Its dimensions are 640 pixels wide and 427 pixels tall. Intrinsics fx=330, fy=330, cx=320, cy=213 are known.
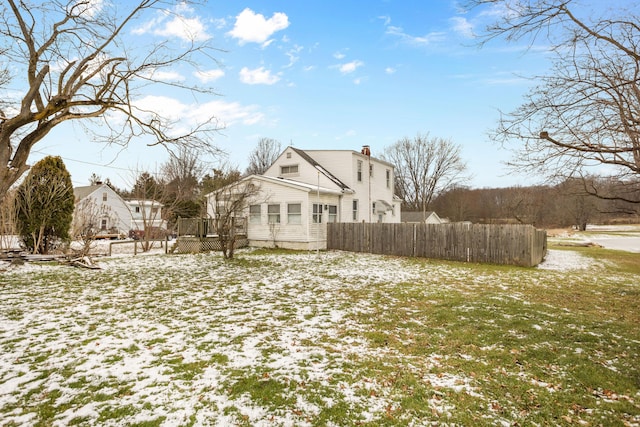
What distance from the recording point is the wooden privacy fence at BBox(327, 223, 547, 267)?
1415 centimetres

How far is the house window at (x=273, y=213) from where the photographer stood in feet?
62.2

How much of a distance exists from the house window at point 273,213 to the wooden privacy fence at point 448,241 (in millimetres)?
3017

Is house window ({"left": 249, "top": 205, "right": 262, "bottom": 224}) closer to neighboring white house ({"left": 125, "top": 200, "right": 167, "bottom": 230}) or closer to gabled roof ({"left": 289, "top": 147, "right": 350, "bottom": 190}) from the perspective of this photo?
gabled roof ({"left": 289, "top": 147, "right": 350, "bottom": 190})

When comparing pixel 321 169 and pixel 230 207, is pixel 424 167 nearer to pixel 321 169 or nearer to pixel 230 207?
pixel 321 169

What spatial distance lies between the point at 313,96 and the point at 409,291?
12.4m

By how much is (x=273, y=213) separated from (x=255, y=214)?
4.34 ft

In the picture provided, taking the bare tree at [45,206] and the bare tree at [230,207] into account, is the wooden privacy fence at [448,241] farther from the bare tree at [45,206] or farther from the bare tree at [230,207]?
the bare tree at [45,206]

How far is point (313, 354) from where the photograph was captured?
4.50 meters

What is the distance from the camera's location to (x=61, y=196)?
13.4 metres

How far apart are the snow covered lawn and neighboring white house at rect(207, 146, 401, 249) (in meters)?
9.50

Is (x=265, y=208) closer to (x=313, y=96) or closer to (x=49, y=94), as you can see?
(x=313, y=96)

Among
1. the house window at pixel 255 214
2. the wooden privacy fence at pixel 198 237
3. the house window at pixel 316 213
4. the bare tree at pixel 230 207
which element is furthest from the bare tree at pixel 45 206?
the house window at pixel 316 213

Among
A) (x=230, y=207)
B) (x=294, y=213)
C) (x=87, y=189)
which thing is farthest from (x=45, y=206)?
(x=87, y=189)

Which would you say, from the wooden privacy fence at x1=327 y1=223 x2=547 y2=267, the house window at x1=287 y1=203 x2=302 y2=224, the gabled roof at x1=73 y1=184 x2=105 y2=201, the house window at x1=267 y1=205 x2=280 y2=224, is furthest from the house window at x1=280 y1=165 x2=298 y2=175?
the gabled roof at x1=73 y1=184 x2=105 y2=201
